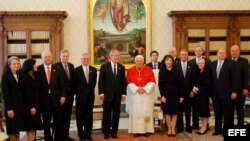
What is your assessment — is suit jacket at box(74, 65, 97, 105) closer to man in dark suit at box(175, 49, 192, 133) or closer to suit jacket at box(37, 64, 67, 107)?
suit jacket at box(37, 64, 67, 107)

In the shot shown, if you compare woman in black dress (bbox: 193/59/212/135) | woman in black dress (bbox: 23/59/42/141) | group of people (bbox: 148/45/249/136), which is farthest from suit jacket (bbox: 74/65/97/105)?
woman in black dress (bbox: 193/59/212/135)

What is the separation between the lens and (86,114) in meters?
6.45

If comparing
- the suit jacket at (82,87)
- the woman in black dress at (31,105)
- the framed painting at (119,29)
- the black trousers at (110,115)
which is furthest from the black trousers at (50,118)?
the framed painting at (119,29)

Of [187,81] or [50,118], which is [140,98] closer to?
[187,81]

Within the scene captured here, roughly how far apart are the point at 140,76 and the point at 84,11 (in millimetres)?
3854

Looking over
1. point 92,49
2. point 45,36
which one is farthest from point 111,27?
point 45,36

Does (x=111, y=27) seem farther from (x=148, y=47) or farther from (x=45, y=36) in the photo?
(x=45, y=36)

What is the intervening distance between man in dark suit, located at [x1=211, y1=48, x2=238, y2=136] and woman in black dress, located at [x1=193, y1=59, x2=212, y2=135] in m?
0.17

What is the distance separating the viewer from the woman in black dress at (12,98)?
5.08m

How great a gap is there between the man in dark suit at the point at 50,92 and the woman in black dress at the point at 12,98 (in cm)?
85

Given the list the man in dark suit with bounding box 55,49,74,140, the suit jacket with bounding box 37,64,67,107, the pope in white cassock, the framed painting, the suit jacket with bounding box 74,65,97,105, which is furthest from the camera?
the framed painting

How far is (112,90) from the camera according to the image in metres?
6.50

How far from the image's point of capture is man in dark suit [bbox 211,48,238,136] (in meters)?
6.30

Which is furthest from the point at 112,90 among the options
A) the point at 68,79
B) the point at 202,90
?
the point at 202,90
